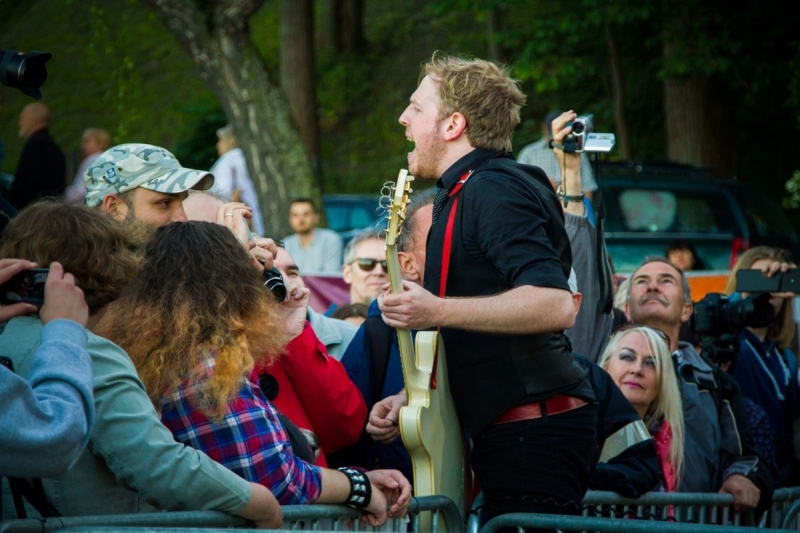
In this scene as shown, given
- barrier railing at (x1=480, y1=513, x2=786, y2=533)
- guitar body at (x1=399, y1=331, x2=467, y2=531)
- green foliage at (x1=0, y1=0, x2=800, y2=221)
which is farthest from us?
green foliage at (x1=0, y1=0, x2=800, y2=221)

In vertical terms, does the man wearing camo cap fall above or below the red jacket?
above

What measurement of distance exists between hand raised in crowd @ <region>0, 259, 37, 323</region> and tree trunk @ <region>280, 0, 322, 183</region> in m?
14.4

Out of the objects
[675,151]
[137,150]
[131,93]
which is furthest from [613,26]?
[137,150]

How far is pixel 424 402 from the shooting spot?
3.45m

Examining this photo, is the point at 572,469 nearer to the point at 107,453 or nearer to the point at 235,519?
the point at 235,519

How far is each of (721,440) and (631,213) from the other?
276 inches

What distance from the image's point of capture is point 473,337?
3.54 metres

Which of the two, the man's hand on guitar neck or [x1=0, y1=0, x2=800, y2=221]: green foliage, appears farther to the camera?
[x1=0, y1=0, x2=800, y2=221]: green foliage

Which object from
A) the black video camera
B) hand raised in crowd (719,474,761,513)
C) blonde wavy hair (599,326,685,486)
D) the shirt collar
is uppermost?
the black video camera

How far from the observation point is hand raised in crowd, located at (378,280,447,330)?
322cm

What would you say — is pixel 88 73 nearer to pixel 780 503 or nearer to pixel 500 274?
pixel 780 503

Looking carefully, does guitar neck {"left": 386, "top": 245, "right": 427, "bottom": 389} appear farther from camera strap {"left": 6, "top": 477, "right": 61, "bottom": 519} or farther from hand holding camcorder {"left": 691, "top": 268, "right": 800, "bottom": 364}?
hand holding camcorder {"left": 691, "top": 268, "right": 800, "bottom": 364}

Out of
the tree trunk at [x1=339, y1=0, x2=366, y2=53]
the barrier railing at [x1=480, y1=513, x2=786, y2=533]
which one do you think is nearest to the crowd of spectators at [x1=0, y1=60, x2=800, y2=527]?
the barrier railing at [x1=480, y1=513, x2=786, y2=533]

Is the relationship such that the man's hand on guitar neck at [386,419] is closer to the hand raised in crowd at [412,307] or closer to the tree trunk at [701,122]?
the hand raised in crowd at [412,307]
